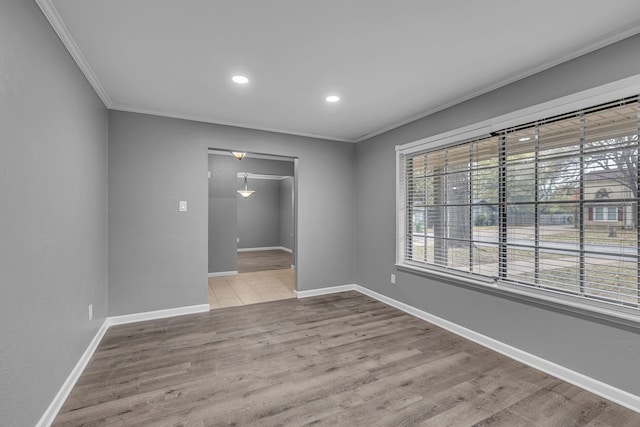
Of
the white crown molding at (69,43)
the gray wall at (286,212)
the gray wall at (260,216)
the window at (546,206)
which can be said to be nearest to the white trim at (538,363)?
the window at (546,206)

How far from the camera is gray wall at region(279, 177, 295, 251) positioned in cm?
1002

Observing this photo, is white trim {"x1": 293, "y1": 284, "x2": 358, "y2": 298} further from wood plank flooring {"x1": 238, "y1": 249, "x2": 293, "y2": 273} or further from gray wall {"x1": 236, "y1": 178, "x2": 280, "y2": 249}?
gray wall {"x1": 236, "y1": 178, "x2": 280, "y2": 249}

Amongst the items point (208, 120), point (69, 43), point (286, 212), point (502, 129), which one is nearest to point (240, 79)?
point (69, 43)

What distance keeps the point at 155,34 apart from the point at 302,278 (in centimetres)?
351

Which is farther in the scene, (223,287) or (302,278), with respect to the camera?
(223,287)

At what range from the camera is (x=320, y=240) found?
4719mm

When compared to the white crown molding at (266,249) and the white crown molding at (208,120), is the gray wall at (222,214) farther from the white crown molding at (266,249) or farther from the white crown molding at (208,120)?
the white crown molding at (266,249)

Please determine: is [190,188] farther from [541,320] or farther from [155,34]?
[541,320]

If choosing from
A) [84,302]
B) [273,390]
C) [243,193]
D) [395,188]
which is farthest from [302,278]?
[243,193]

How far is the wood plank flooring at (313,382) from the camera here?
188 centimetres

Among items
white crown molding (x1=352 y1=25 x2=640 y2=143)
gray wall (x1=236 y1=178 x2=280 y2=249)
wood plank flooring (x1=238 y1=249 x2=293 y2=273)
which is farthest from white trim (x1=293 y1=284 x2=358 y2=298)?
gray wall (x1=236 y1=178 x2=280 y2=249)

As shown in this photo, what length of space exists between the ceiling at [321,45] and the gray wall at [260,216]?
690 centimetres

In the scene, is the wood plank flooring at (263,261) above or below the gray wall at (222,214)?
below

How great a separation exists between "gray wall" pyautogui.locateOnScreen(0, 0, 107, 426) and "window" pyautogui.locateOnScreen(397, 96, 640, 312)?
3534 mm
